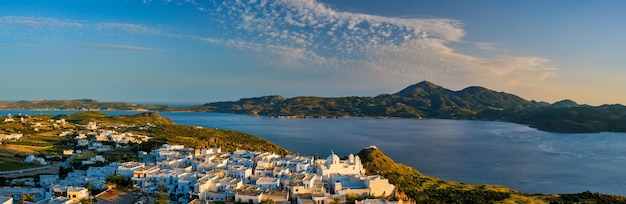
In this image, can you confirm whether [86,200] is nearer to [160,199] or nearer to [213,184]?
[160,199]

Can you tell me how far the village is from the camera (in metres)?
25.6

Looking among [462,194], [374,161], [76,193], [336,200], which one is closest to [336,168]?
[336,200]

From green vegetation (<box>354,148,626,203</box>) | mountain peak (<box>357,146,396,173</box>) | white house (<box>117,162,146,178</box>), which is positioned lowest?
green vegetation (<box>354,148,626,203</box>)

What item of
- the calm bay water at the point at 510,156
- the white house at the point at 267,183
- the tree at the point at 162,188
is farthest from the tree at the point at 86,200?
the calm bay water at the point at 510,156

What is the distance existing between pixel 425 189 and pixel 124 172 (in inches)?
1012

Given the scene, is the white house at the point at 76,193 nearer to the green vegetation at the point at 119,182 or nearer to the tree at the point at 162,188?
the green vegetation at the point at 119,182

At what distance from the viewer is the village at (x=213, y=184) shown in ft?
84.1

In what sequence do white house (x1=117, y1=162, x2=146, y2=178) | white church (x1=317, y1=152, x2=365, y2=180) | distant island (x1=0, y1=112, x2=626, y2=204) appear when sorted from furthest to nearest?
white church (x1=317, y1=152, x2=365, y2=180), white house (x1=117, y1=162, x2=146, y2=178), distant island (x1=0, y1=112, x2=626, y2=204)

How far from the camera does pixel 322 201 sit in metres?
25.2

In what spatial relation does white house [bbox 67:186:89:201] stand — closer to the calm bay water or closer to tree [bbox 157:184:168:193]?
tree [bbox 157:184:168:193]

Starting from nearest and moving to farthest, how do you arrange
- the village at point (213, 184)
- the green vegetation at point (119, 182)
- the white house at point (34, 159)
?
the village at point (213, 184) < the green vegetation at point (119, 182) < the white house at point (34, 159)

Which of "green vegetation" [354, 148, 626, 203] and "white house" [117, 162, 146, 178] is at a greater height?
"white house" [117, 162, 146, 178]

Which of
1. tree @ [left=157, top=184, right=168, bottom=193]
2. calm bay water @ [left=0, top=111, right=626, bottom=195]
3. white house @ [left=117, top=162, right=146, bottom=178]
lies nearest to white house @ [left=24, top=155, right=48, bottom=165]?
white house @ [left=117, top=162, right=146, bottom=178]

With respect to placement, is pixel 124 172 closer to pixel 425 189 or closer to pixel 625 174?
pixel 425 189
